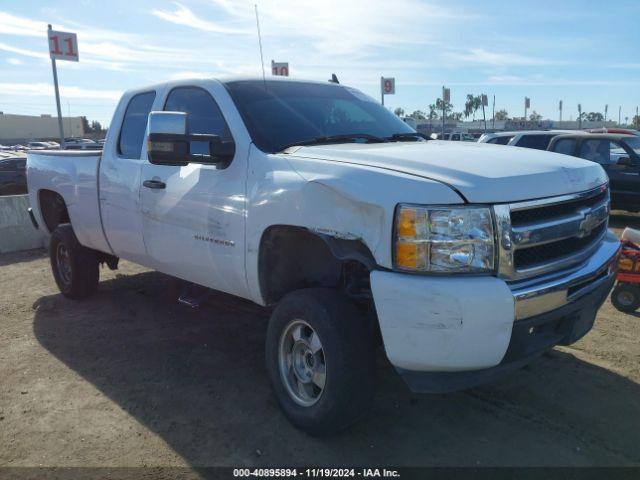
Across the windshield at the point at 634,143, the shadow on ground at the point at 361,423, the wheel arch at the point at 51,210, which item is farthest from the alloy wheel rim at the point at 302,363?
the windshield at the point at 634,143

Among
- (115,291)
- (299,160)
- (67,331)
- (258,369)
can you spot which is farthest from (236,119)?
(115,291)

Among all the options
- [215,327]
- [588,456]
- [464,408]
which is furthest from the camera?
[215,327]

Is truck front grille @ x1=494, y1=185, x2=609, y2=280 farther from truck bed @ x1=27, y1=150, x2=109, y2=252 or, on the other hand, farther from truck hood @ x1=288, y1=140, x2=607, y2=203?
truck bed @ x1=27, y1=150, x2=109, y2=252

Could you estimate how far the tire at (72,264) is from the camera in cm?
577

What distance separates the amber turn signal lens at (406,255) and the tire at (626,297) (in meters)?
3.44

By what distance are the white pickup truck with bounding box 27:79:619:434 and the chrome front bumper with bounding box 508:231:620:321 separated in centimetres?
1

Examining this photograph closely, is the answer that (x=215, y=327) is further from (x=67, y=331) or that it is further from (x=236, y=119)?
(x=236, y=119)

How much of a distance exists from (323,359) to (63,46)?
11822mm

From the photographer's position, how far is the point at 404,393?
3756 mm

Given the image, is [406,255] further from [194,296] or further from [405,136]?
[194,296]

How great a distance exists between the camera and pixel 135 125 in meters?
4.82

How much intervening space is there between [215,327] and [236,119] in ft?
6.89

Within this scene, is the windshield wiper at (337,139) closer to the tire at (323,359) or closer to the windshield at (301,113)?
the windshield at (301,113)

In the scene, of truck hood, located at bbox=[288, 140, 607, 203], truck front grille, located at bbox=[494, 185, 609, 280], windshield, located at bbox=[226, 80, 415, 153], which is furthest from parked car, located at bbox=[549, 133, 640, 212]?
truck front grille, located at bbox=[494, 185, 609, 280]
